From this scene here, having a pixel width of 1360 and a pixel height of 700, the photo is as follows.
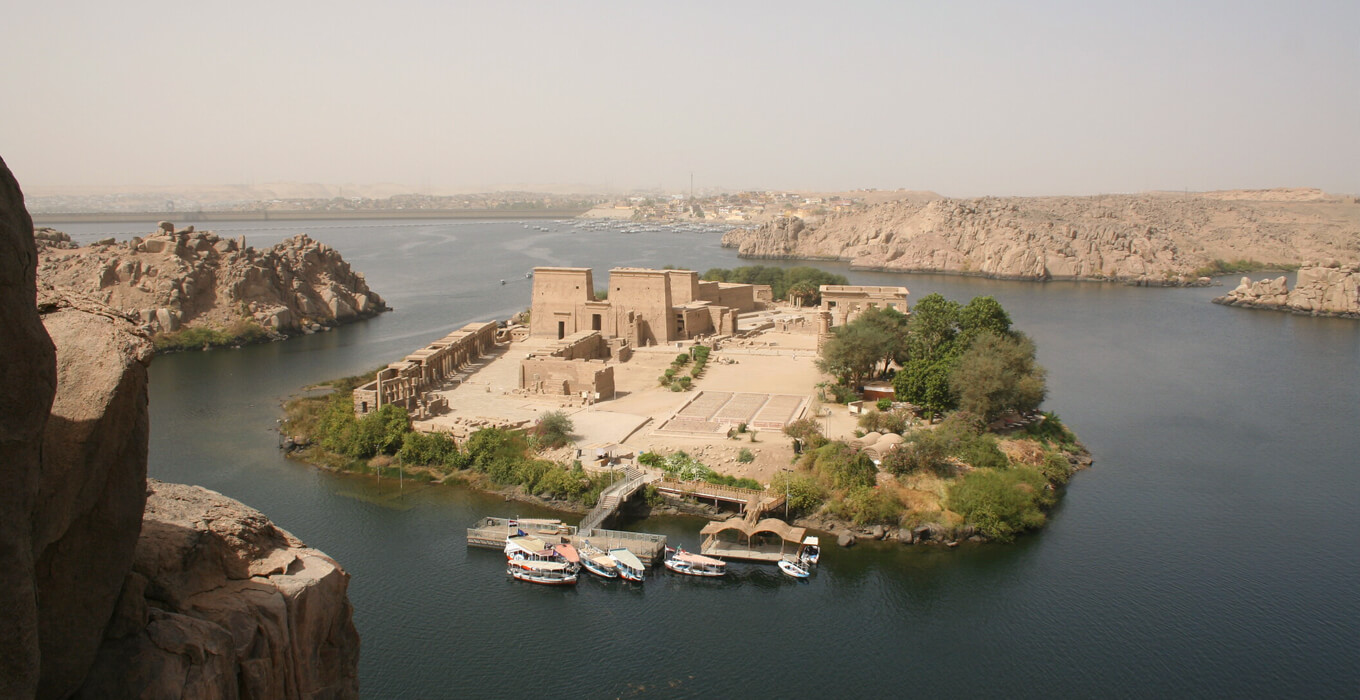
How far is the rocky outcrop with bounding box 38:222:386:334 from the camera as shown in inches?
2167

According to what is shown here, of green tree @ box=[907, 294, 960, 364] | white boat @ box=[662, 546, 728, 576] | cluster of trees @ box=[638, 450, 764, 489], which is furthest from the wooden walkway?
green tree @ box=[907, 294, 960, 364]

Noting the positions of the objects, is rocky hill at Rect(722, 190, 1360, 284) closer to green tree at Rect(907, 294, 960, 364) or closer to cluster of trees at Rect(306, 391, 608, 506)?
green tree at Rect(907, 294, 960, 364)

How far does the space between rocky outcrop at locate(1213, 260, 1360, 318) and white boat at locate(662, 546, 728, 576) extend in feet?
212

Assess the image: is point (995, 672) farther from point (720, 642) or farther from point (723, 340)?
point (723, 340)

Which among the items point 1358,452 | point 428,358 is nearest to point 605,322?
point 428,358

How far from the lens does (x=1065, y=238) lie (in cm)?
10038

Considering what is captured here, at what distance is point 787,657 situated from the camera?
63.5 ft

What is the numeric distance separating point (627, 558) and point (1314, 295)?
6776cm

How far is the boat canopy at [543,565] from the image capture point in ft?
73.6

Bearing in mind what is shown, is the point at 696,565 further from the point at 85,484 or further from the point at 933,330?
the point at 933,330

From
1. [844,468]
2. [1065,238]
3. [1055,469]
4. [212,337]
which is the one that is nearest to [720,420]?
[844,468]

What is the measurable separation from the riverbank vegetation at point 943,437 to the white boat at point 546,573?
651 centimetres

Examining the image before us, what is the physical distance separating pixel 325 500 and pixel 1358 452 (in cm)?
3358

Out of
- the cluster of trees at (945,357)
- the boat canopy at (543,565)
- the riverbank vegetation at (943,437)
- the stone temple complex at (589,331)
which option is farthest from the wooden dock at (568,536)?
the cluster of trees at (945,357)
